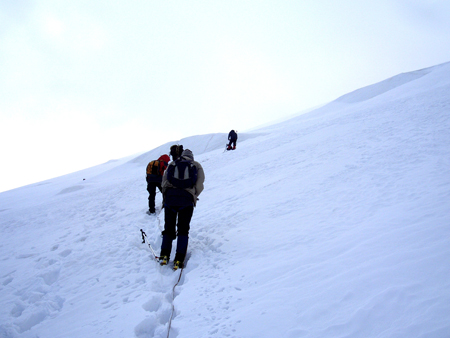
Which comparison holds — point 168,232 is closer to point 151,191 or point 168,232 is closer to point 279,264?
point 279,264

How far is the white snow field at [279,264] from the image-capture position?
7.75 ft

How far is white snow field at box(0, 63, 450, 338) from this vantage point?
7.75ft

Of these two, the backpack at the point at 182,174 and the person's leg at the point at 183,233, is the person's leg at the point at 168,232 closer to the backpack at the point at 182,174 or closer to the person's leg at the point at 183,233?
the person's leg at the point at 183,233

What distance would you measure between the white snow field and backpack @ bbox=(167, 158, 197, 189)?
1.35 meters

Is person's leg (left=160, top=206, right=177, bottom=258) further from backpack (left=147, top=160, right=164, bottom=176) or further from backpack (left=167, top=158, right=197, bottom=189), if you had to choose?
backpack (left=147, top=160, right=164, bottom=176)

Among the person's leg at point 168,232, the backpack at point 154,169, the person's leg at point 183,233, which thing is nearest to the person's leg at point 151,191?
the backpack at point 154,169

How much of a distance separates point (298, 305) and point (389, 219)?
2.32m

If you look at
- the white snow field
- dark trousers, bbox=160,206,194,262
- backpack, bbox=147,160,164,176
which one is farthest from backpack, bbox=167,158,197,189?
backpack, bbox=147,160,164,176

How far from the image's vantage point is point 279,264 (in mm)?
3447

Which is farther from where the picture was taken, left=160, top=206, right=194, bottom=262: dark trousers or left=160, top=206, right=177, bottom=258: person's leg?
left=160, top=206, right=177, bottom=258: person's leg

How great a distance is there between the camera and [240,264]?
371cm

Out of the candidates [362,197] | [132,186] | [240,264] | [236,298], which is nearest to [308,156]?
[362,197]

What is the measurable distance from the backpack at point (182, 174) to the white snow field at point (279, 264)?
1349 mm

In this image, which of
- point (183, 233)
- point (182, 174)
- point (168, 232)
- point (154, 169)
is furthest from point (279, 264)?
point (154, 169)
